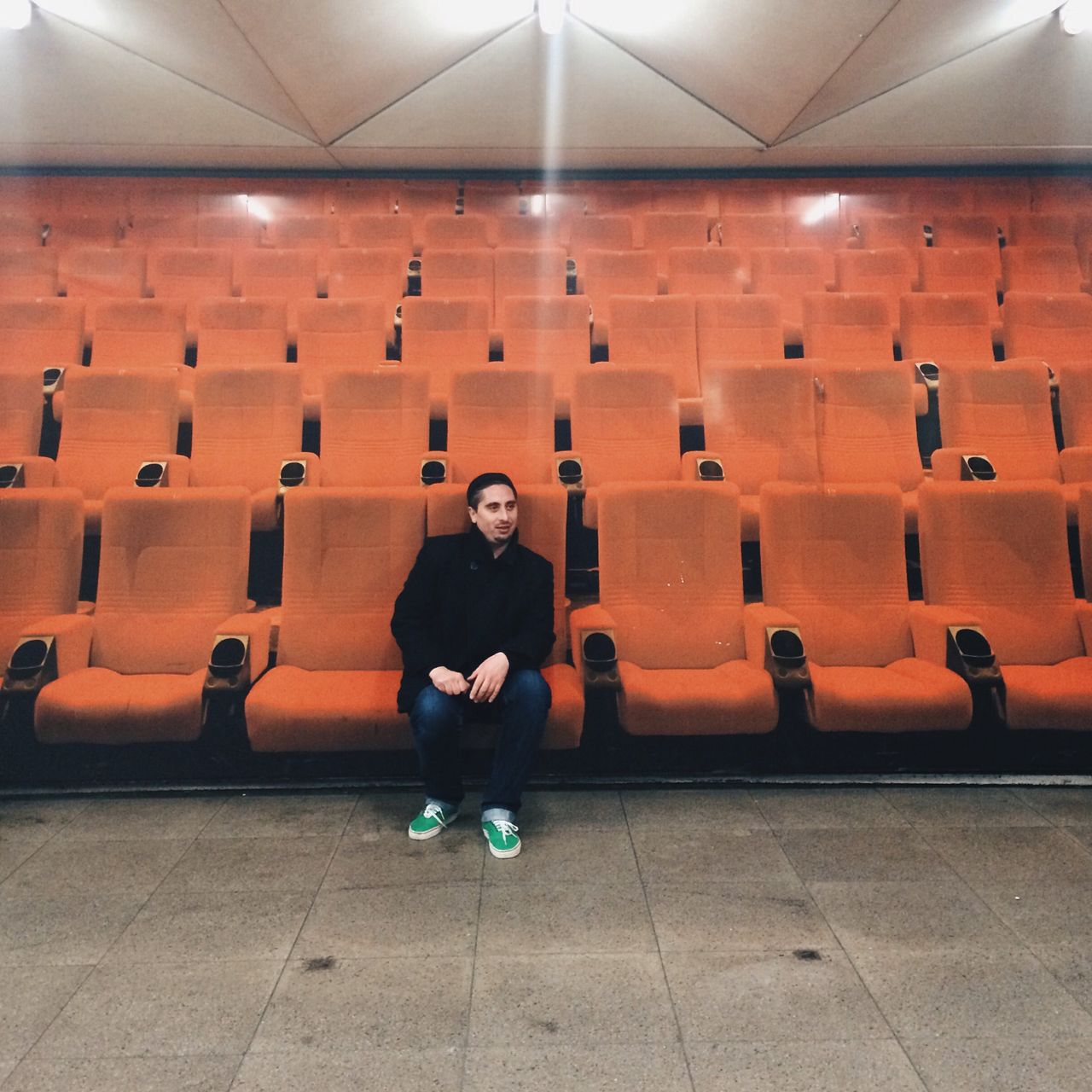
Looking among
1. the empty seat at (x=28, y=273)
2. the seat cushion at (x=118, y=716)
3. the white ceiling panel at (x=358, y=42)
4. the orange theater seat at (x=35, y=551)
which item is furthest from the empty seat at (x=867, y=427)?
the empty seat at (x=28, y=273)

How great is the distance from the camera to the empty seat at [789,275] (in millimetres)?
1599

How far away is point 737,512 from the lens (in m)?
0.89

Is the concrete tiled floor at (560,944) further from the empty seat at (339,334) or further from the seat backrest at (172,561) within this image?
the empty seat at (339,334)

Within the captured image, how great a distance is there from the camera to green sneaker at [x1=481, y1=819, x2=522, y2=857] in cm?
66

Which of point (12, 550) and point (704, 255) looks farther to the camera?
point (704, 255)

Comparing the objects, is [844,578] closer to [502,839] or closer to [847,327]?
[502,839]

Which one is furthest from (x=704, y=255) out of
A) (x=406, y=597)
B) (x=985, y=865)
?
(x=985, y=865)

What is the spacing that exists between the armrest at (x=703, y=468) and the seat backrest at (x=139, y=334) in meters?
0.87

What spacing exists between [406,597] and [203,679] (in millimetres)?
210

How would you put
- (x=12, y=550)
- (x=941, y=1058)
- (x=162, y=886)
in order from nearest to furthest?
(x=941, y=1058) < (x=162, y=886) < (x=12, y=550)

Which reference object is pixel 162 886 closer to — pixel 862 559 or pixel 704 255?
pixel 862 559

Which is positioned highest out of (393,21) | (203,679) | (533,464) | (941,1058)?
(393,21)

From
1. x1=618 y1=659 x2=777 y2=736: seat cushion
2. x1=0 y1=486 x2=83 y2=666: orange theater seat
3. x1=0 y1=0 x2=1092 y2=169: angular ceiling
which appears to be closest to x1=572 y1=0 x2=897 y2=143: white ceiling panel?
x1=0 y1=0 x2=1092 y2=169: angular ceiling

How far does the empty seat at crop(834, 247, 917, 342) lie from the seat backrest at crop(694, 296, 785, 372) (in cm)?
46
